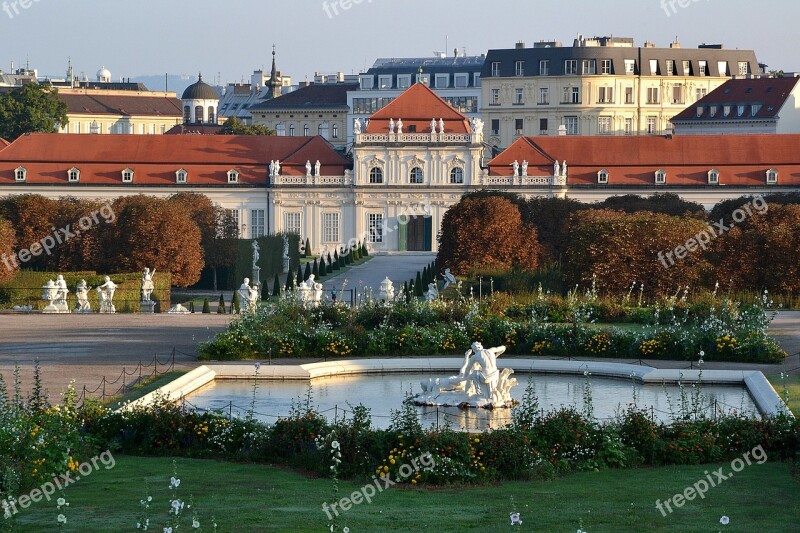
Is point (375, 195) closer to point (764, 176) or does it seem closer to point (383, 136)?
point (383, 136)

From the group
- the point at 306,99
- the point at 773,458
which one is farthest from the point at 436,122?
the point at 773,458

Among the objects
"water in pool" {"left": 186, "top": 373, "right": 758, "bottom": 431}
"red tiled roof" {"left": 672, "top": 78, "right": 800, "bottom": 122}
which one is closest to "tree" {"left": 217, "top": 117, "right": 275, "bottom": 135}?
"red tiled roof" {"left": 672, "top": 78, "right": 800, "bottom": 122}

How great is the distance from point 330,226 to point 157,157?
9.91 m

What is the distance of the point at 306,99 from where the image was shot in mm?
144250

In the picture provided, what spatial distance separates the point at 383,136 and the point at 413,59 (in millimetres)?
62223

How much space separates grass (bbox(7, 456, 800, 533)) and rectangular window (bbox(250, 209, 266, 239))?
65401 mm

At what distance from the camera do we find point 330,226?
287 feet

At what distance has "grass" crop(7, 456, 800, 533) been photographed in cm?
1814

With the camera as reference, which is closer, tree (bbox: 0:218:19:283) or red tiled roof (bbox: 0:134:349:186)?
tree (bbox: 0:218:19:283)

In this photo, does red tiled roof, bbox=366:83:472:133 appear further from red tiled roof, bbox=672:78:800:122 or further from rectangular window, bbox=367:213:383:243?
red tiled roof, bbox=672:78:800:122

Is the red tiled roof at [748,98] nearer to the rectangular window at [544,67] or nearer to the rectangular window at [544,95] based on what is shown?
the rectangular window at [544,95]

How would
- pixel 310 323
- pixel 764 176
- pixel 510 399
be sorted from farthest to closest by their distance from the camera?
pixel 764 176 → pixel 310 323 → pixel 510 399

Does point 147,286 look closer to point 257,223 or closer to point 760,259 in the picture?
point 760,259

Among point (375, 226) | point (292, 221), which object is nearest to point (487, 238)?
point (375, 226)
